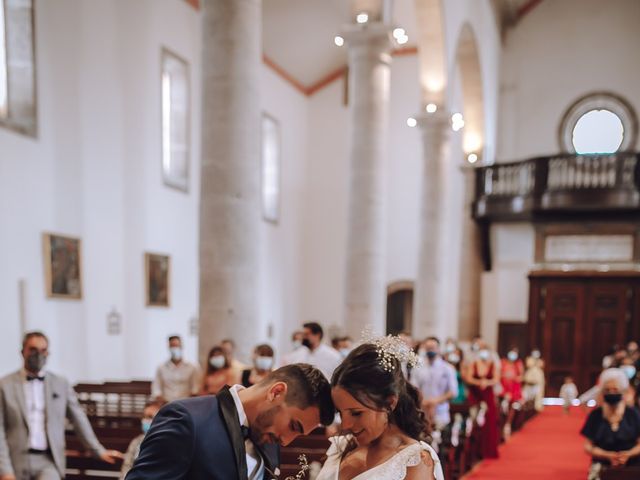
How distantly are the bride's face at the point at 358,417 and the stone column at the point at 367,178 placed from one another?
28.6 feet

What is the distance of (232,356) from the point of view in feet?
23.4

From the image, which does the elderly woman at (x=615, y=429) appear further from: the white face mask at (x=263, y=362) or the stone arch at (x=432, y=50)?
the stone arch at (x=432, y=50)

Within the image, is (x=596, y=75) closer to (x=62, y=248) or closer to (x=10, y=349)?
(x=62, y=248)

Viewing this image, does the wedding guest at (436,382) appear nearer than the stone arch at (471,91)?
Yes

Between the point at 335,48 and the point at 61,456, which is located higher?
the point at 335,48

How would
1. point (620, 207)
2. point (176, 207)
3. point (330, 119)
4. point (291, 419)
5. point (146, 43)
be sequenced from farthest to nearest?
point (330, 119)
point (620, 207)
point (176, 207)
point (146, 43)
point (291, 419)

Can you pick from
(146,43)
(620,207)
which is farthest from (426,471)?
(620,207)

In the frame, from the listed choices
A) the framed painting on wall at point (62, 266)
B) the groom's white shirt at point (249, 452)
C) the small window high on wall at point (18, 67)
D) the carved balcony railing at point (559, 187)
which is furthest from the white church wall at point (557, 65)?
the groom's white shirt at point (249, 452)

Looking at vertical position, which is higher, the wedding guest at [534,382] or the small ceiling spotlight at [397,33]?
the small ceiling spotlight at [397,33]

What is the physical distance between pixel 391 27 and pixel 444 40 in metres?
4.79

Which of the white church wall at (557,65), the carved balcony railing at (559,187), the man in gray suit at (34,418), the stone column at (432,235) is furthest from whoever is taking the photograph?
the white church wall at (557,65)

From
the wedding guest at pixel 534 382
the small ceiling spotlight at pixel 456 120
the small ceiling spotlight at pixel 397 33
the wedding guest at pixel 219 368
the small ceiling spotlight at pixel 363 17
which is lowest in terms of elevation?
the wedding guest at pixel 534 382

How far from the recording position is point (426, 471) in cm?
246

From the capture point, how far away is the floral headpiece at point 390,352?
2.33m
